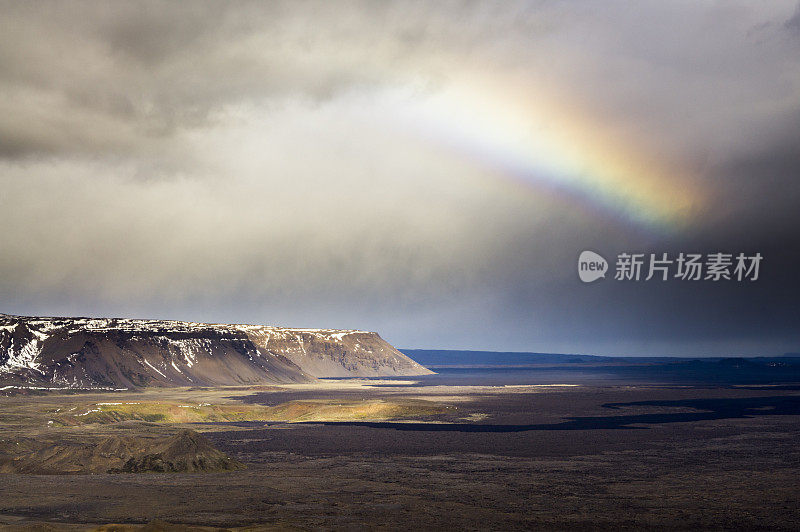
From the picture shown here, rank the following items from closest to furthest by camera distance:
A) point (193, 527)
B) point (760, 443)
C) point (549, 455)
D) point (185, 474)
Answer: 1. point (193, 527)
2. point (185, 474)
3. point (549, 455)
4. point (760, 443)

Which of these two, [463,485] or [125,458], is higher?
[463,485]

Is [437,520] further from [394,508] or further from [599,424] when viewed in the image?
[599,424]

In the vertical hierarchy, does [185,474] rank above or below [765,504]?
below

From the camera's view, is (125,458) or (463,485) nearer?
(463,485)

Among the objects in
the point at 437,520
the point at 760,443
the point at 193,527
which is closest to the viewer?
the point at 193,527

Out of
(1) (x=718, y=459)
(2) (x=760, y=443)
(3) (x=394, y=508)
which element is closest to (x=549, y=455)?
(1) (x=718, y=459)

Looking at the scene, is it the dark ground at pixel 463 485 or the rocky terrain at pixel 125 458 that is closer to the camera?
the dark ground at pixel 463 485

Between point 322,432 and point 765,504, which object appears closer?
point 765,504

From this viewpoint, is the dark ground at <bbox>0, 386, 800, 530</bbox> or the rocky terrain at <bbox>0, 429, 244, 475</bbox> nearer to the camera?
the dark ground at <bbox>0, 386, 800, 530</bbox>
